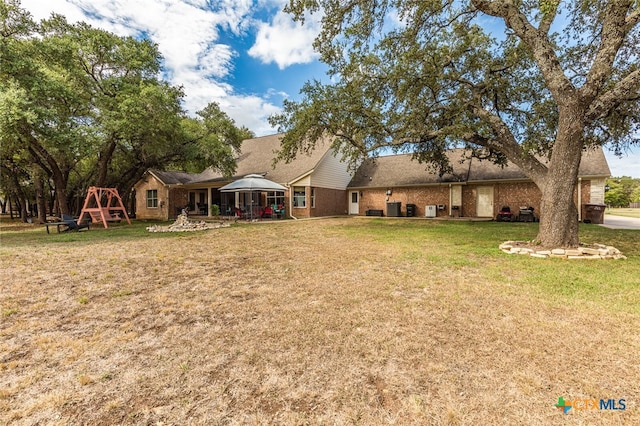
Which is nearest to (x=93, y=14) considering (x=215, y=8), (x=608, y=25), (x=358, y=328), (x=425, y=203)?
(x=215, y=8)

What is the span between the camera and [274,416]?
6.07ft

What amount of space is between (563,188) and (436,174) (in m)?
12.1

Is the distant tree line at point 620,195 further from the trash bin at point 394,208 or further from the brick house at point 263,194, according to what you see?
the brick house at point 263,194

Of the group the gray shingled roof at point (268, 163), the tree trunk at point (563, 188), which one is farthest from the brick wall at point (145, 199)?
the tree trunk at point (563, 188)

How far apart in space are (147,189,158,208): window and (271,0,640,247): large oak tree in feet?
50.3

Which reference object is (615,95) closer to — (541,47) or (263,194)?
(541,47)

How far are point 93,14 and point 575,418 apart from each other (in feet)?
63.1

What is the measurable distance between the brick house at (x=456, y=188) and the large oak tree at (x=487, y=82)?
4.99 m

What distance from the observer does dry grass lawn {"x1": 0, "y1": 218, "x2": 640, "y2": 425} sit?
191 cm

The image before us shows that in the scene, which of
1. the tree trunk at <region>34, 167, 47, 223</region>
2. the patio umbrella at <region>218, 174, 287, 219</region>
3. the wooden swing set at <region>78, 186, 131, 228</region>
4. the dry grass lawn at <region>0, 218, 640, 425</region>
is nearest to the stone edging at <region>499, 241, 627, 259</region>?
the dry grass lawn at <region>0, 218, 640, 425</region>

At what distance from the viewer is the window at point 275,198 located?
19.1m

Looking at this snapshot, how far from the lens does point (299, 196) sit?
1852cm

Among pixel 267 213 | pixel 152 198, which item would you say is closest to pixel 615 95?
A: pixel 267 213

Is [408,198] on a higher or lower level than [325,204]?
higher
